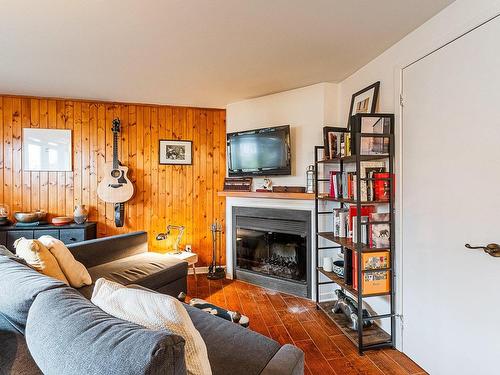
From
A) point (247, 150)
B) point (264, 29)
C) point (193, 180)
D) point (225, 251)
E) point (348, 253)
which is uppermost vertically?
point (264, 29)

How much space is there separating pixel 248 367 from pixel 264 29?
79.3 inches

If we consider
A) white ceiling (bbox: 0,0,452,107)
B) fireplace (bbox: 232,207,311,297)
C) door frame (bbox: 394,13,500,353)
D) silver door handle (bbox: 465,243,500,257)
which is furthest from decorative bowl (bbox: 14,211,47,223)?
silver door handle (bbox: 465,243,500,257)

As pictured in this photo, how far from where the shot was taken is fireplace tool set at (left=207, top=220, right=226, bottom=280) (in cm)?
373

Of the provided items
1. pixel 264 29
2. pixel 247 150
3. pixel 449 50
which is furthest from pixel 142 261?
pixel 449 50

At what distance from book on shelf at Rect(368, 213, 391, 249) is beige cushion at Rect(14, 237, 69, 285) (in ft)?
7.16

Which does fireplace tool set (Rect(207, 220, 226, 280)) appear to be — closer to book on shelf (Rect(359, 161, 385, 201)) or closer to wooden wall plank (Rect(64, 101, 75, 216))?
wooden wall plank (Rect(64, 101, 75, 216))

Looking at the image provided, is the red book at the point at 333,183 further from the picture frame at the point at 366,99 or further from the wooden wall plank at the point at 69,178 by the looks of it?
the wooden wall plank at the point at 69,178

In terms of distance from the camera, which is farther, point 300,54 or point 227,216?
point 227,216

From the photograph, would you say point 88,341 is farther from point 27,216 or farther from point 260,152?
point 27,216

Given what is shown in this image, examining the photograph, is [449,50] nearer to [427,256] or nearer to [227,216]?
[427,256]

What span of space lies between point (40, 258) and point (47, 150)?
2.22 metres

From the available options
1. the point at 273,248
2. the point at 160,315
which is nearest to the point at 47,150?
the point at 273,248

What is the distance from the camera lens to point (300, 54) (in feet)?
7.76

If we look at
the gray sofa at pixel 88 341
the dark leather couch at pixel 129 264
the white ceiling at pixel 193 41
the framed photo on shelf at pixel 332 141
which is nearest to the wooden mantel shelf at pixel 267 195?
the framed photo on shelf at pixel 332 141
